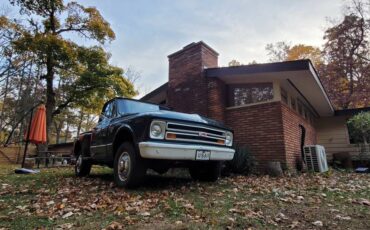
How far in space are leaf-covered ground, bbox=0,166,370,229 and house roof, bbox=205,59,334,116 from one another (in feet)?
12.1

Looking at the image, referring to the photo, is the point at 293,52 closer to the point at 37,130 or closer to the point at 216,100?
the point at 216,100

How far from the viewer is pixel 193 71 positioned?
30.8 ft

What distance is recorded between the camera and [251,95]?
865 cm

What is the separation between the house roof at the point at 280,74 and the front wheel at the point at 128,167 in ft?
16.0

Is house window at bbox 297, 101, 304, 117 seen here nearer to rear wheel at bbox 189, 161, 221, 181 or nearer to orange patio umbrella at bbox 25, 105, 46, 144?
rear wheel at bbox 189, 161, 221, 181

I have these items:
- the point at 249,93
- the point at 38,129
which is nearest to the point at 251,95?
the point at 249,93

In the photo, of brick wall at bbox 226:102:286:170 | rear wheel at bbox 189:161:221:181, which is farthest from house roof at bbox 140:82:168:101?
rear wheel at bbox 189:161:221:181

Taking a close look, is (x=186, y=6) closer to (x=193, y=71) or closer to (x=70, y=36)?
(x=193, y=71)

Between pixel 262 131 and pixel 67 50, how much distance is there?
12.6 m

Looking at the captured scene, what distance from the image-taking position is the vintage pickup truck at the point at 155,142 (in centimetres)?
406

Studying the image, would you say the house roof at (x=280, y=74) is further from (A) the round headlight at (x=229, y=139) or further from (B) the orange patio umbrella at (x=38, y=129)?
(B) the orange patio umbrella at (x=38, y=129)

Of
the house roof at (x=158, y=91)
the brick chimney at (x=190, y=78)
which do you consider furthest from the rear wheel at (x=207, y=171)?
the house roof at (x=158, y=91)

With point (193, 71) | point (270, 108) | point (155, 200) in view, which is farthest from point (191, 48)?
point (155, 200)

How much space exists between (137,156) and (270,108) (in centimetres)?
516
